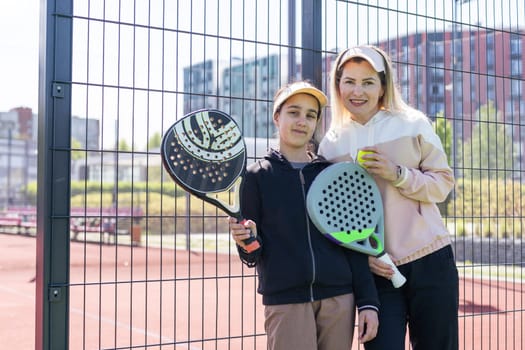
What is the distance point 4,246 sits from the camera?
2133cm

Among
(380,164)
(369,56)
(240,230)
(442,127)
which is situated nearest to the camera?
(240,230)

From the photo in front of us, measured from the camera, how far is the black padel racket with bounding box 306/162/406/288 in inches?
91.4

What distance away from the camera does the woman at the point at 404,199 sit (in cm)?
240

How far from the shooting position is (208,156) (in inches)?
84.9

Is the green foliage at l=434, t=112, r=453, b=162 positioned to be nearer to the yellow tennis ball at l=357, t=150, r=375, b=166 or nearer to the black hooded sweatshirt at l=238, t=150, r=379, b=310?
the yellow tennis ball at l=357, t=150, r=375, b=166

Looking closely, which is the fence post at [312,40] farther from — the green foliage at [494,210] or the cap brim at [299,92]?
the green foliage at [494,210]

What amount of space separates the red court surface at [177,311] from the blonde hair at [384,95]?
1.03m

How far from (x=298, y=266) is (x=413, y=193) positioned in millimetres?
564

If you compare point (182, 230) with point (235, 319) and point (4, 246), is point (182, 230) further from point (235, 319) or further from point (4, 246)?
point (235, 319)

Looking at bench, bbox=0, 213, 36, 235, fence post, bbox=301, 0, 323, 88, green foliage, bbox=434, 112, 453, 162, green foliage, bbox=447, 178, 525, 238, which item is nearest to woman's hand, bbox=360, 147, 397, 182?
fence post, bbox=301, 0, 323, 88

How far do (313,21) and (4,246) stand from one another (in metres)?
20.6

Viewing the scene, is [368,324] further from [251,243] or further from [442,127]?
[442,127]

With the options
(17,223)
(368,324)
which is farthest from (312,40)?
(17,223)

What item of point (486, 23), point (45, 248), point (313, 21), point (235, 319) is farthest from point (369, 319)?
point (235, 319)
